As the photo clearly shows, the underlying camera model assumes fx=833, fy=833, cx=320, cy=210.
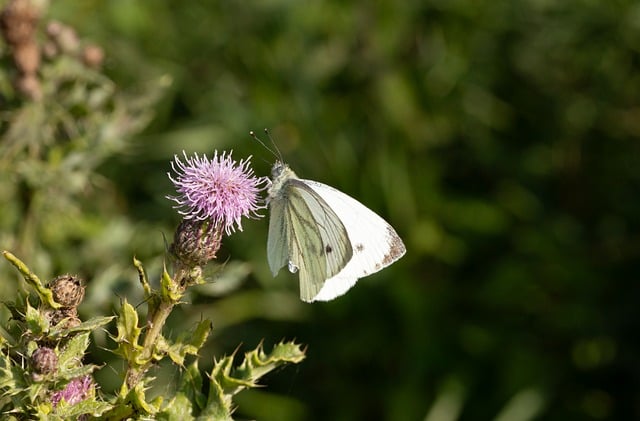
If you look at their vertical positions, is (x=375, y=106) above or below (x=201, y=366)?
above

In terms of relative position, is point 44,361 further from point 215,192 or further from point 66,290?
point 215,192

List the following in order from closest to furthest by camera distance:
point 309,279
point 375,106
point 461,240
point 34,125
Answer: point 309,279 < point 34,125 < point 461,240 < point 375,106

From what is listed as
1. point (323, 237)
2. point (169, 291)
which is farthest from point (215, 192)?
point (323, 237)

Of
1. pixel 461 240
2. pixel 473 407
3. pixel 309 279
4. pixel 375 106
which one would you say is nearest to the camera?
pixel 309 279

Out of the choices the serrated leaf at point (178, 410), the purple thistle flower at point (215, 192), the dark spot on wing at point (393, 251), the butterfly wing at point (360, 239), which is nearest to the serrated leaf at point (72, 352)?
the serrated leaf at point (178, 410)

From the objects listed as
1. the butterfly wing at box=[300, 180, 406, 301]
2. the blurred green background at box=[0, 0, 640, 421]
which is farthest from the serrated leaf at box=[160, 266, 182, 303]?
the blurred green background at box=[0, 0, 640, 421]

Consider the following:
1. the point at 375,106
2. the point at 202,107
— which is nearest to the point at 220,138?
the point at 202,107

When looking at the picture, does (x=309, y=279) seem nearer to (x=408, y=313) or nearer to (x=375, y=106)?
(x=408, y=313)
